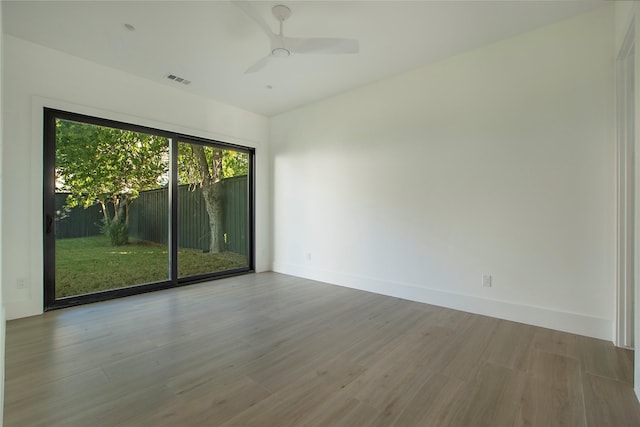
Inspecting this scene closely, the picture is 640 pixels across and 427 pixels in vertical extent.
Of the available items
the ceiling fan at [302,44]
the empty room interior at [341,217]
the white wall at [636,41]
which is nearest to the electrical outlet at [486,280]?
the empty room interior at [341,217]

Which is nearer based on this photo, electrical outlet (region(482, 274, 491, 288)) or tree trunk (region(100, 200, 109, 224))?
electrical outlet (region(482, 274, 491, 288))

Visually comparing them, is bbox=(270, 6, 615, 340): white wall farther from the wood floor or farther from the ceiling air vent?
the ceiling air vent

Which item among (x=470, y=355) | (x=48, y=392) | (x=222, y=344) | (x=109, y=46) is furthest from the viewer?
(x=109, y=46)

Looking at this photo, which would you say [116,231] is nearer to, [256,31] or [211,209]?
[211,209]

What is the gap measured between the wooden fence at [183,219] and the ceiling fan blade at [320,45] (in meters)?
2.71

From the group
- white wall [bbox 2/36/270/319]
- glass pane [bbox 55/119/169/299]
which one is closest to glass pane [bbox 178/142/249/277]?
glass pane [bbox 55/119/169/299]

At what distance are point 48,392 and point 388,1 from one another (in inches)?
143

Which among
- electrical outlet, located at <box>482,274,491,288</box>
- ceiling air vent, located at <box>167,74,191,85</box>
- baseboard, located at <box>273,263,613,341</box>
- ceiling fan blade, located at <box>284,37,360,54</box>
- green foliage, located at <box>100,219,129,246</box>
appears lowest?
baseboard, located at <box>273,263,613,341</box>

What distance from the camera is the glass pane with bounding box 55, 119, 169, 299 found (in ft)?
10.9

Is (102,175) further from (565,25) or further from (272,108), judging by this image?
(565,25)

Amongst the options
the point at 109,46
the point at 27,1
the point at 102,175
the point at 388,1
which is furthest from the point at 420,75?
the point at 102,175

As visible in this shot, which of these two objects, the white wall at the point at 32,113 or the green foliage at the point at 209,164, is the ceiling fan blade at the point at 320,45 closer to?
the white wall at the point at 32,113

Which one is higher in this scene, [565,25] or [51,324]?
[565,25]

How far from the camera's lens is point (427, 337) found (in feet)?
8.39
